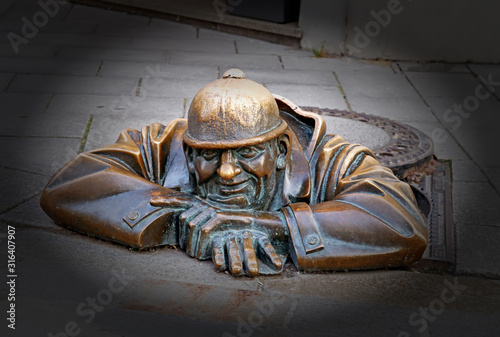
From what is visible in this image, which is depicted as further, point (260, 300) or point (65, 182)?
point (65, 182)

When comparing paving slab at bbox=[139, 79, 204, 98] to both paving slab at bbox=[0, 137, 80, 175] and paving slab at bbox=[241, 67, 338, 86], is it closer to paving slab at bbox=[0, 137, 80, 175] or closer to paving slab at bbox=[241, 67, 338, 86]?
paving slab at bbox=[241, 67, 338, 86]

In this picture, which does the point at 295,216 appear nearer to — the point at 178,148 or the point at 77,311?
the point at 178,148

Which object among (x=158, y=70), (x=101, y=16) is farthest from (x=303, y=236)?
(x=101, y=16)

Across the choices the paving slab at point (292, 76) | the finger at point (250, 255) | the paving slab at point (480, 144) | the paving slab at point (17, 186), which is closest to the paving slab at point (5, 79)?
the paving slab at point (17, 186)

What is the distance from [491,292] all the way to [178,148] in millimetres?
1820

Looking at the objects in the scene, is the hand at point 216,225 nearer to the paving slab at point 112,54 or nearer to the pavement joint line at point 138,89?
the pavement joint line at point 138,89

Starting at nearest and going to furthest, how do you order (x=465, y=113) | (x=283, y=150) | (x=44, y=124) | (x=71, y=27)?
(x=283, y=150) → (x=44, y=124) → (x=465, y=113) → (x=71, y=27)

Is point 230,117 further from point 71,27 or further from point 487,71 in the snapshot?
point 71,27

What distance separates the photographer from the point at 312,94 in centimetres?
660

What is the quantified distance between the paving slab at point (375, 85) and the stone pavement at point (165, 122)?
30mm

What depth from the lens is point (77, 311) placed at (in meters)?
2.93

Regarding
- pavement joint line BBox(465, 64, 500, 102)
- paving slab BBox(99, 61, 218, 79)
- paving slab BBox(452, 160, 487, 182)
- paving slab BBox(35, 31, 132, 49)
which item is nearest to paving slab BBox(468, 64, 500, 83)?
pavement joint line BBox(465, 64, 500, 102)

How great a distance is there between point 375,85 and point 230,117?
13.5 feet

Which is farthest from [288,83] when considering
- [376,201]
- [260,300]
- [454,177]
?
[260,300]
